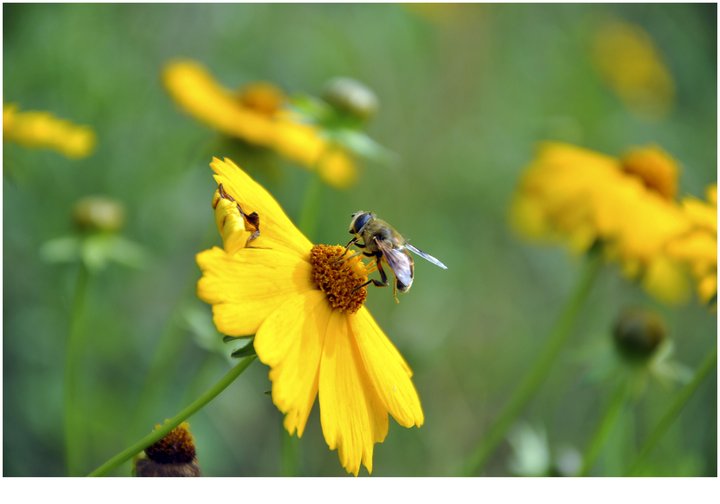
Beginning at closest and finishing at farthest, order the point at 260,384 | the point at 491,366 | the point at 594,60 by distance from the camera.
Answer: the point at 260,384 < the point at 491,366 < the point at 594,60

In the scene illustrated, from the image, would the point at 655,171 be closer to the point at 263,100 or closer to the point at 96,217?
the point at 263,100

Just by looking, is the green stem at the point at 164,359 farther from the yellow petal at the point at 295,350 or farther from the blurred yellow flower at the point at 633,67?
the blurred yellow flower at the point at 633,67

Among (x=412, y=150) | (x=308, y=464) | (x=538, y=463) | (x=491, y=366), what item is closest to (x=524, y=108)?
(x=412, y=150)

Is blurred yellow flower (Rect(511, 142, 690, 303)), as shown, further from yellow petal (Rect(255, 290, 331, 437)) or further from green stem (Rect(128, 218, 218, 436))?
yellow petal (Rect(255, 290, 331, 437))

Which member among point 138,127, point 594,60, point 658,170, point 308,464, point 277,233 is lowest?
Result: point 308,464

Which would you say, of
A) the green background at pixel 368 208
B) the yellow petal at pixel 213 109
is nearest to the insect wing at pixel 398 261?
the green background at pixel 368 208

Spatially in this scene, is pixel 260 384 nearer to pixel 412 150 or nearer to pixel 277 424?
pixel 277 424

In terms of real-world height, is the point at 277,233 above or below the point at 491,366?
above

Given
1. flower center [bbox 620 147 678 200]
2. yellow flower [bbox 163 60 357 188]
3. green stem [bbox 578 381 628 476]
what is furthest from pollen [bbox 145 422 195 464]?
flower center [bbox 620 147 678 200]
